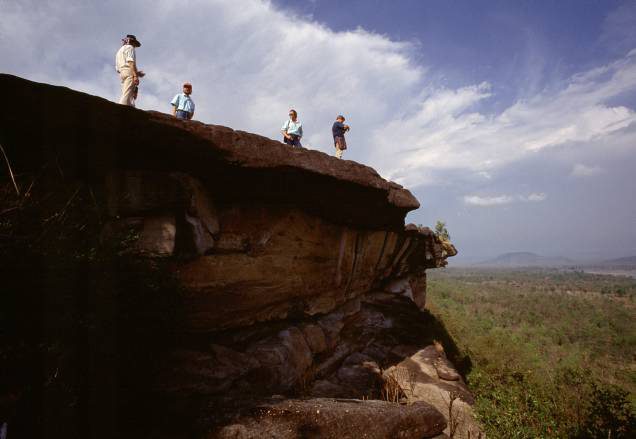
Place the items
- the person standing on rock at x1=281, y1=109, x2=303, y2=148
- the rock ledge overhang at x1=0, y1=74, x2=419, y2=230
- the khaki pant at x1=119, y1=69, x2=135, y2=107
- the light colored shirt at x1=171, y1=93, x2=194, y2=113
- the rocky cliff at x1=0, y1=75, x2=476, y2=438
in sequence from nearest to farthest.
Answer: the rocky cliff at x1=0, y1=75, x2=476, y2=438 < the rock ledge overhang at x1=0, y1=74, x2=419, y2=230 < the khaki pant at x1=119, y1=69, x2=135, y2=107 < the light colored shirt at x1=171, y1=93, x2=194, y2=113 < the person standing on rock at x1=281, y1=109, x2=303, y2=148

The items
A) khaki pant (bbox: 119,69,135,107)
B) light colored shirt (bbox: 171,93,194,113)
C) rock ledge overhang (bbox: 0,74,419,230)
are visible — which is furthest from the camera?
light colored shirt (bbox: 171,93,194,113)

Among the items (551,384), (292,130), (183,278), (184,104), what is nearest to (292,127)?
(292,130)

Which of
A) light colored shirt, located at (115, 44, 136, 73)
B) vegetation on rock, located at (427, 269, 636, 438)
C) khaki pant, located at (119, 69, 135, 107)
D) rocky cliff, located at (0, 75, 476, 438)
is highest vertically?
light colored shirt, located at (115, 44, 136, 73)

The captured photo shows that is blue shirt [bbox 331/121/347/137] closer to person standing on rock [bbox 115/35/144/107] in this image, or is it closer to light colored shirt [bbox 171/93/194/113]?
light colored shirt [bbox 171/93/194/113]

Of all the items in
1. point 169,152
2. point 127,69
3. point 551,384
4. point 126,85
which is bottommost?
point 551,384

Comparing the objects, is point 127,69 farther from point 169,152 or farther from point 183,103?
point 169,152

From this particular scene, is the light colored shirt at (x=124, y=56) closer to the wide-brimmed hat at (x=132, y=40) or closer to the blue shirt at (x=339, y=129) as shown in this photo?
the wide-brimmed hat at (x=132, y=40)

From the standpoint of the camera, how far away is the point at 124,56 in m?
6.70

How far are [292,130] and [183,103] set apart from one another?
3322 mm

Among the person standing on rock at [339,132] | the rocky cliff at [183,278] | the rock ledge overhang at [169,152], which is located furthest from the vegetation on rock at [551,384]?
the person standing on rock at [339,132]

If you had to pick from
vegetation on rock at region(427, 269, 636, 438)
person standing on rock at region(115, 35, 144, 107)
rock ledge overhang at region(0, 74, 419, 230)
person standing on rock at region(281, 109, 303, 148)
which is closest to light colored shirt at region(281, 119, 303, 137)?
person standing on rock at region(281, 109, 303, 148)

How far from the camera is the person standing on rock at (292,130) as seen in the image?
9.70 metres

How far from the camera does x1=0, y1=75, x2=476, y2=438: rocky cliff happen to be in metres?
3.98

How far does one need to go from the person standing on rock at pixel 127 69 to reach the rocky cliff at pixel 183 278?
5.56 feet
